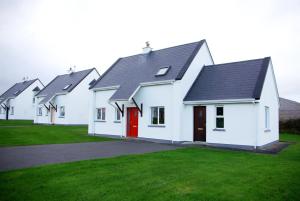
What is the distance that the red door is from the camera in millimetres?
21406

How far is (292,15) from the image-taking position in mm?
17000

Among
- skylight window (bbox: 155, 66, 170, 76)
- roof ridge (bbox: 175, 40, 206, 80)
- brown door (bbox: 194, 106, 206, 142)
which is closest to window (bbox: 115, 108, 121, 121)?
skylight window (bbox: 155, 66, 170, 76)

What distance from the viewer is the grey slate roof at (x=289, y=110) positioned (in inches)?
1224

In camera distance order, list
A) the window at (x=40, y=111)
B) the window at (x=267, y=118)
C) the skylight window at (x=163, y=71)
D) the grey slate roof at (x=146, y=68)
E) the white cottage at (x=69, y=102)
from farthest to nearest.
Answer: the window at (x=40, y=111) < the white cottage at (x=69, y=102) < the skylight window at (x=163, y=71) < the grey slate roof at (x=146, y=68) < the window at (x=267, y=118)

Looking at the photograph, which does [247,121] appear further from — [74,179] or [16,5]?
[16,5]

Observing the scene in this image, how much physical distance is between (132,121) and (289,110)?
2210cm

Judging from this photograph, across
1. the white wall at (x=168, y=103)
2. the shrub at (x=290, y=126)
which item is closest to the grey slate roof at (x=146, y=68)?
the white wall at (x=168, y=103)

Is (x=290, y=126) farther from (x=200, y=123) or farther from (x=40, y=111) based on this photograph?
(x=40, y=111)

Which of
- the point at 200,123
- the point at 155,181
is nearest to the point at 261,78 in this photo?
the point at 200,123

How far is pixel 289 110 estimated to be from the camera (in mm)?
32469

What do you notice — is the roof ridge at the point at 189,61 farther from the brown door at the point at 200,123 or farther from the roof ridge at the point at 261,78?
the roof ridge at the point at 261,78

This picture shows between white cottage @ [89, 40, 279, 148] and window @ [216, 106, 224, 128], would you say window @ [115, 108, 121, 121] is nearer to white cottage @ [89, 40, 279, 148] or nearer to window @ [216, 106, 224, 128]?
white cottage @ [89, 40, 279, 148]

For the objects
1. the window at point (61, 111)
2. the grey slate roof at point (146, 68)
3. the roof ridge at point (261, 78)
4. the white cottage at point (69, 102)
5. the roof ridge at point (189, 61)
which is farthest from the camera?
the window at point (61, 111)

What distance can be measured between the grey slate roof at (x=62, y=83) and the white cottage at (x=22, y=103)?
1104 centimetres
